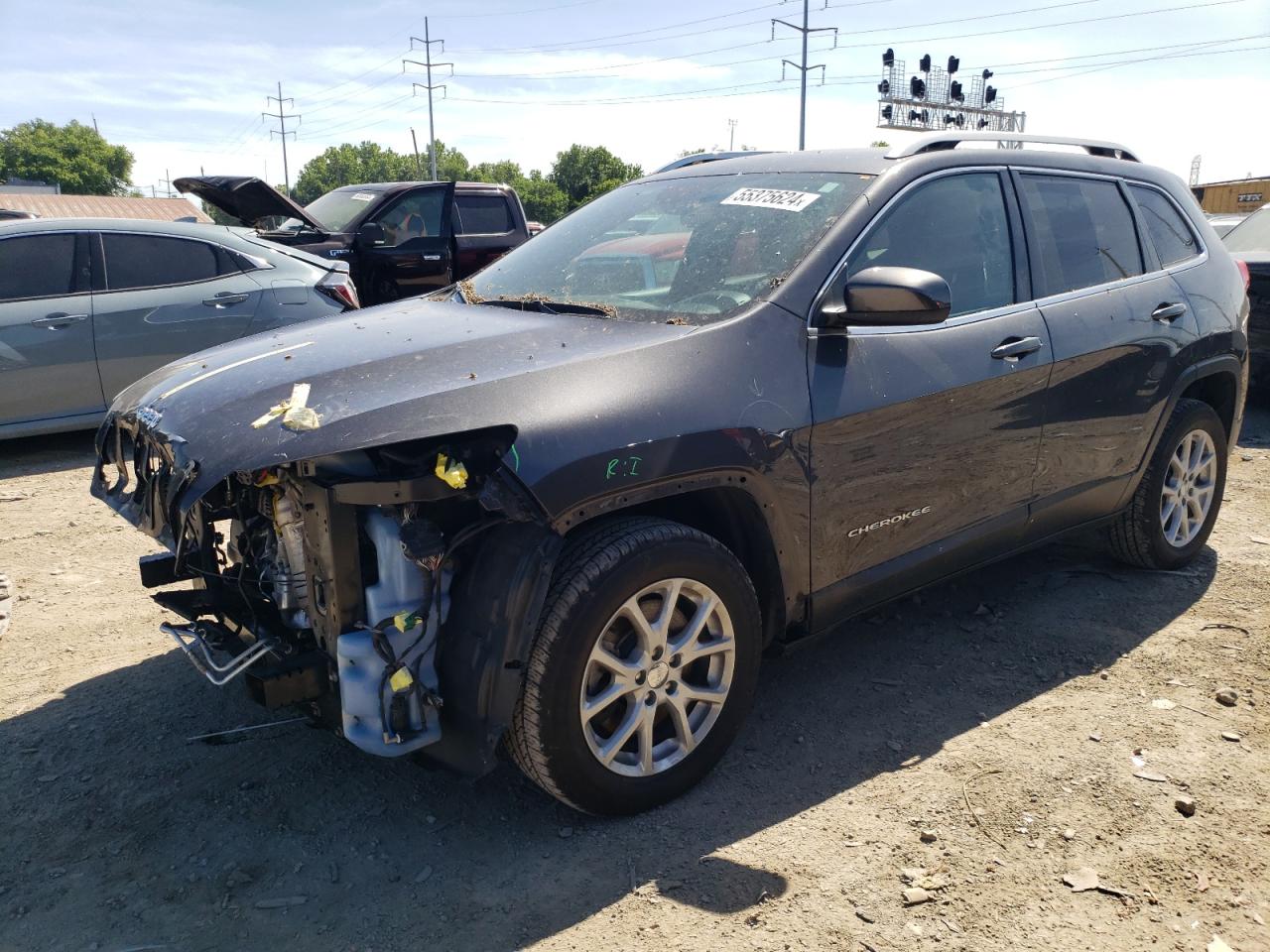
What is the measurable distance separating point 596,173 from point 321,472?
2883 inches

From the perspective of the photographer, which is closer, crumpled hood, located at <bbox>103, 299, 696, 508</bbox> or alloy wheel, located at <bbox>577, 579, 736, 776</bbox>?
crumpled hood, located at <bbox>103, 299, 696, 508</bbox>

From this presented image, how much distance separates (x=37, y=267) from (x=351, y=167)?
118077mm

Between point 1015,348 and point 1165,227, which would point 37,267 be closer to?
point 1015,348

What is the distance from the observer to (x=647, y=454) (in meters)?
2.64

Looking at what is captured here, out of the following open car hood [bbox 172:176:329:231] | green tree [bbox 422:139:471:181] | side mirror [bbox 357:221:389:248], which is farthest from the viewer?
green tree [bbox 422:139:471:181]

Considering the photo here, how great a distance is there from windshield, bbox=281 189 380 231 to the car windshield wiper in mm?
7747

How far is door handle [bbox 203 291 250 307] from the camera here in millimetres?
7113

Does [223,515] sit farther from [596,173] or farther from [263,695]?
[596,173]

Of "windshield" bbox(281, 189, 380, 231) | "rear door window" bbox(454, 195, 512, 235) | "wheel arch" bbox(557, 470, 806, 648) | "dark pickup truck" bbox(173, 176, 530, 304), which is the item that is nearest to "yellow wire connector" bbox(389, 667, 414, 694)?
"wheel arch" bbox(557, 470, 806, 648)

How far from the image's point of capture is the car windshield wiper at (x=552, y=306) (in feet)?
10.7

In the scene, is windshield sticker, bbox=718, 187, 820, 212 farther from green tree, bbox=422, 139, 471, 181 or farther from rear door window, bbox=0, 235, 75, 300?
green tree, bbox=422, 139, 471, 181

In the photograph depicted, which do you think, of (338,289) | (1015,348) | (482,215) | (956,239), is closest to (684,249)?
(956,239)

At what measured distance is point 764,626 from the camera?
318 cm

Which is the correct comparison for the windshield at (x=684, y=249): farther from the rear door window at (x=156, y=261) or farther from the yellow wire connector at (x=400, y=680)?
the rear door window at (x=156, y=261)
